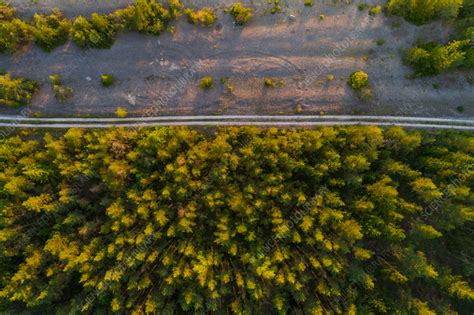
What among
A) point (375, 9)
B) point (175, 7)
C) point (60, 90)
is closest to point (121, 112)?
point (60, 90)

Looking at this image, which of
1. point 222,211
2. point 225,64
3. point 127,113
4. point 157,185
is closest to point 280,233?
point 222,211

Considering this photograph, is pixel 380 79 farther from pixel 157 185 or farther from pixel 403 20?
pixel 157 185

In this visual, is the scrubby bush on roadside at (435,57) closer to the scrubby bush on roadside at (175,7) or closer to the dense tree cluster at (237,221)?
the dense tree cluster at (237,221)

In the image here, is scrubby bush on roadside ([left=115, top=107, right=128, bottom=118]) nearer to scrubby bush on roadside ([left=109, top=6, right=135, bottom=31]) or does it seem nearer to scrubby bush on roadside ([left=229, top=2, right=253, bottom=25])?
scrubby bush on roadside ([left=109, top=6, right=135, bottom=31])

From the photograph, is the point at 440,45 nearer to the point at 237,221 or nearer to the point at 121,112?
the point at 237,221

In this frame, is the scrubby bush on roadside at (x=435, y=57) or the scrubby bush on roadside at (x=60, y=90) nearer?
the scrubby bush on roadside at (x=435, y=57)

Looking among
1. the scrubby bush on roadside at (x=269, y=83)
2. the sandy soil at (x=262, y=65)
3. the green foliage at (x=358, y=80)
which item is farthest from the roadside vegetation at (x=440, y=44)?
the scrubby bush on roadside at (x=269, y=83)

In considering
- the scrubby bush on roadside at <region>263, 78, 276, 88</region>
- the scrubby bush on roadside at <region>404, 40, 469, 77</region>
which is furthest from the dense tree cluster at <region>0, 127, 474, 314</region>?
the scrubby bush on roadside at <region>404, 40, 469, 77</region>
